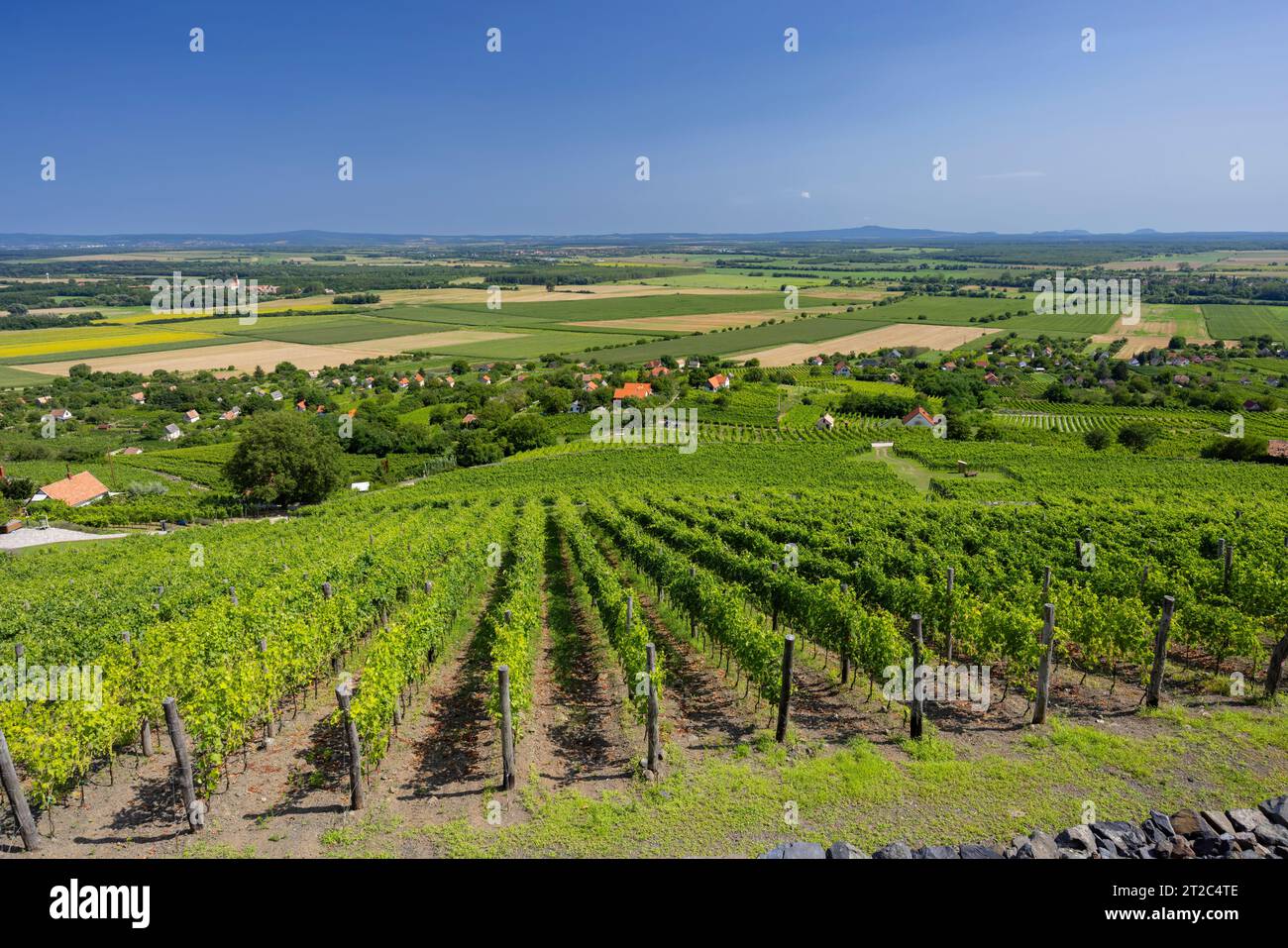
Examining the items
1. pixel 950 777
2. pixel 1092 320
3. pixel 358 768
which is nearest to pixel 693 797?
pixel 950 777

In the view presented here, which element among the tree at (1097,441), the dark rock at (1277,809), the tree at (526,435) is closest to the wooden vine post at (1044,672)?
the dark rock at (1277,809)

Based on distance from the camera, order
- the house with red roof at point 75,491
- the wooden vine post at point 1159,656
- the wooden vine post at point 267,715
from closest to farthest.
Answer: the wooden vine post at point 267,715, the wooden vine post at point 1159,656, the house with red roof at point 75,491

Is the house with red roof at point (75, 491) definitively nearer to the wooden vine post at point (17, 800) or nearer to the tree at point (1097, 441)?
the wooden vine post at point (17, 800)

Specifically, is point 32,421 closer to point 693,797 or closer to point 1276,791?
point 693,797

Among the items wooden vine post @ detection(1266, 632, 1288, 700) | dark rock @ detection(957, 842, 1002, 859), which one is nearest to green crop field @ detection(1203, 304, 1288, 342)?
wooden vine post @ detection(1266, 632, 1288, 700)

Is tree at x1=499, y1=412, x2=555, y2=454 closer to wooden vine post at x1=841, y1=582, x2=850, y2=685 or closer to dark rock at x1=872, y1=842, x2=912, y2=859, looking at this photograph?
wooden vine post at x1=841, y1=582, x2=850, y2=685

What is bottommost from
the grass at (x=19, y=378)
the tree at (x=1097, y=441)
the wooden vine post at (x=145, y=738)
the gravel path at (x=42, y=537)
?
the gravel path at (x=42, y=537)

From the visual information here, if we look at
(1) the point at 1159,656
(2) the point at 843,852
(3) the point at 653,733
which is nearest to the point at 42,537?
(3) the point at 653,733
